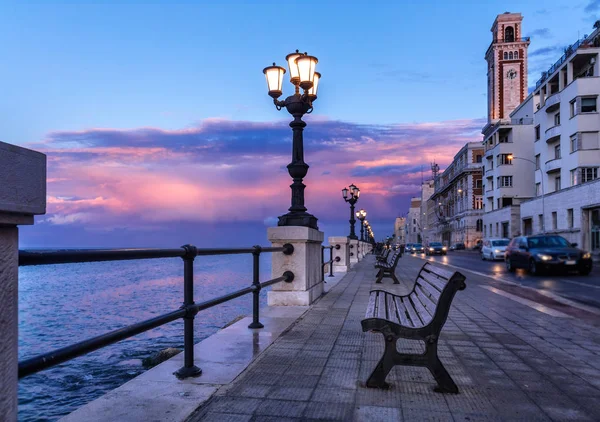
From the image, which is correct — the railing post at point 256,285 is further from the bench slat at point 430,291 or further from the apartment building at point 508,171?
the apartment building at point 508,171

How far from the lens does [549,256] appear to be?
1780 centimetres

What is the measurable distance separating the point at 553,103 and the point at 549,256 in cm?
3182

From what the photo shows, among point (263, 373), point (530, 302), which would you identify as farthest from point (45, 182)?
point (530, 302)

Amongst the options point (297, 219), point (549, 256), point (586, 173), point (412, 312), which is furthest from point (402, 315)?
point (586, 173)

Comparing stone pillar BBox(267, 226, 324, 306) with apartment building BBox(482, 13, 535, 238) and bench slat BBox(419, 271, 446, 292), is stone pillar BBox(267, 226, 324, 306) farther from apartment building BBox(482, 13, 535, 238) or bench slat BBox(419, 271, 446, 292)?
apartment building BBox(482, 13, 535, 238)

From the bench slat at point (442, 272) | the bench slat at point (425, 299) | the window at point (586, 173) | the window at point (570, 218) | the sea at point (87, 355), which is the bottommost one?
the sea at point (87, 355)

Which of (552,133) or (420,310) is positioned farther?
(552,133)

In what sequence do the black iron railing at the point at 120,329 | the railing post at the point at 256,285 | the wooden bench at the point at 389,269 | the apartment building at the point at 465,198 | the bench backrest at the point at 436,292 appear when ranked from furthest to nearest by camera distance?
the apartment building at the point at 465,198
the wooden bench at the point at 389,269
the railing post at the point at 256,285
the bench backrest at the point at 436,292
the black iron railing at the point at 120,329

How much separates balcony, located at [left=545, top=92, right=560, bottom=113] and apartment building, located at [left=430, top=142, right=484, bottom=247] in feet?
119

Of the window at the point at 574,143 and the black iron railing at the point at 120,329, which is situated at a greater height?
the window at the point at 574,143

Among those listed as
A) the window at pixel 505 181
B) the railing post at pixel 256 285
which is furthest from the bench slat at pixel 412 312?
the window at pixel 505 181

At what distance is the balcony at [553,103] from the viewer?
4316 centimetres

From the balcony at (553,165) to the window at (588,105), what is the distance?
18.8 ft

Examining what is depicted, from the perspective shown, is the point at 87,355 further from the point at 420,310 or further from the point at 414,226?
the point at 414,226
